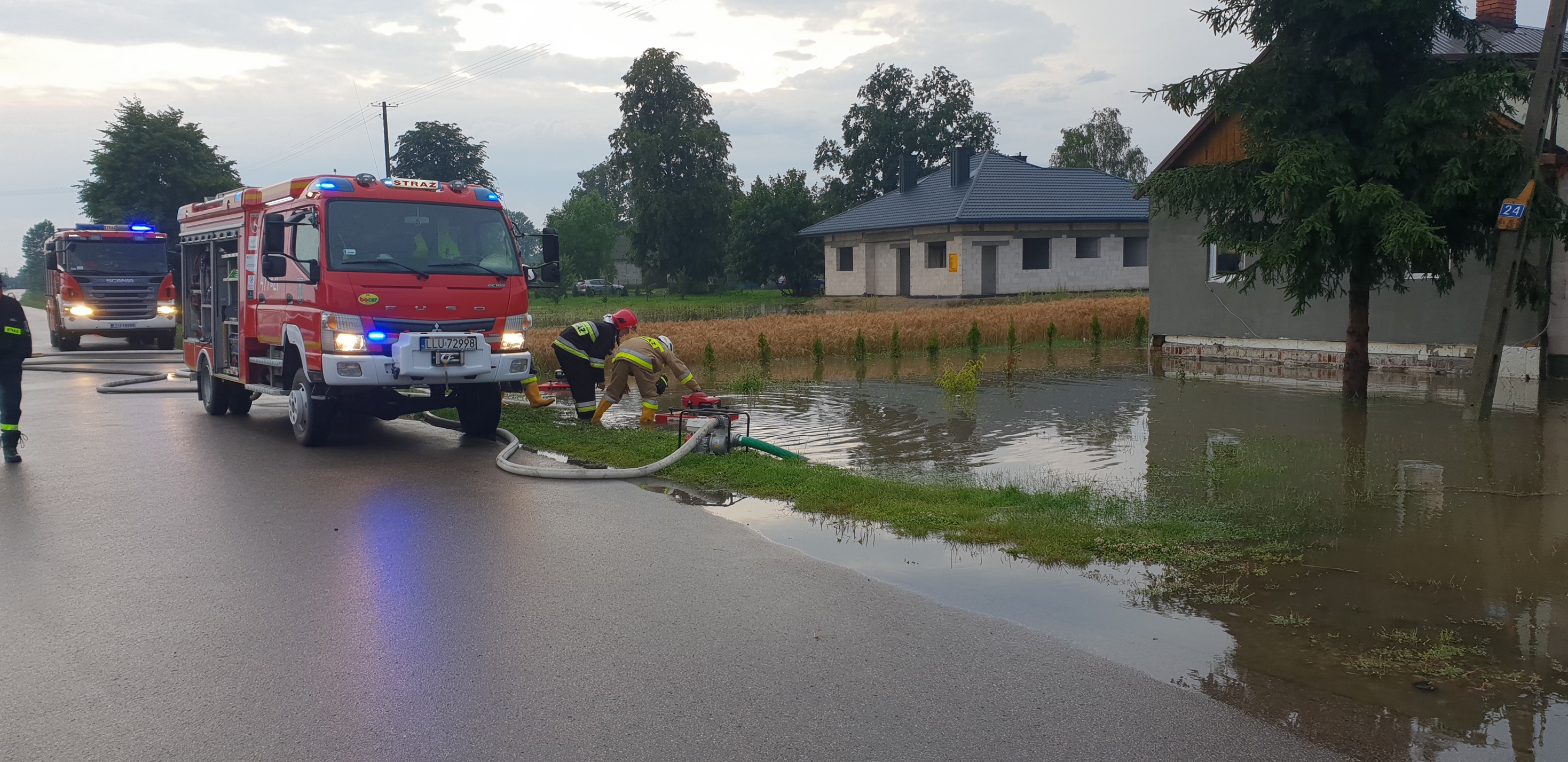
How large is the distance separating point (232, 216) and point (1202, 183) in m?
12.2

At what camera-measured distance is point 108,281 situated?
28.8 meters

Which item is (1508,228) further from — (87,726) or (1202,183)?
(87,726)

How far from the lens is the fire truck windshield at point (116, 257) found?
28.5m

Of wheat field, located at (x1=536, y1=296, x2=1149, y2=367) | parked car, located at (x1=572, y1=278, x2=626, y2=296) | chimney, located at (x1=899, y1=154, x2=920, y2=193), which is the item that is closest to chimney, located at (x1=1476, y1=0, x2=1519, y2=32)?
wheat field, located at (x1=536, y1=296, x2=1149, y2=367)

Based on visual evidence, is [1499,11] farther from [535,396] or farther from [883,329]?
[535,396]

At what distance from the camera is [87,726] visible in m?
4.63

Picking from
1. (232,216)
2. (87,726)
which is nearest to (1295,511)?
(87,726)

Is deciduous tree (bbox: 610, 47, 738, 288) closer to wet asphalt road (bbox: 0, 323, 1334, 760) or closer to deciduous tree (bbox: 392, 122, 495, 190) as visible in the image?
deciduous tree (bbox: 392, 122, 495, 190)

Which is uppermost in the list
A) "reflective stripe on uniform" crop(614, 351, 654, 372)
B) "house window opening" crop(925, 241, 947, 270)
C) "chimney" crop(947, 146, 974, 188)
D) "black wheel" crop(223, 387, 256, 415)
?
"chimney" crop(947, 146, 974, 188)

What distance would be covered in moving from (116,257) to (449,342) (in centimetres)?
2203

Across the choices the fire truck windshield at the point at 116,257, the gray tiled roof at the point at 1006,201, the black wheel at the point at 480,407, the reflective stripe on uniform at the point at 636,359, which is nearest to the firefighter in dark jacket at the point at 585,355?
the reflective stripe on uniform at the point at 636,359

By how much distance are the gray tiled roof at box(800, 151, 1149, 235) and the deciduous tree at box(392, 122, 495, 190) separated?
28.3 m

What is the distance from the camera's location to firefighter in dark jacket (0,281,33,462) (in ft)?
36.3

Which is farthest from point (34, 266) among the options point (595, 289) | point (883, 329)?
point (883, 329)
